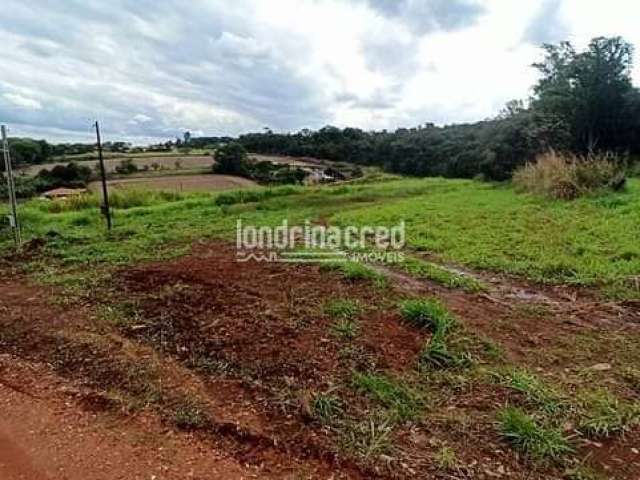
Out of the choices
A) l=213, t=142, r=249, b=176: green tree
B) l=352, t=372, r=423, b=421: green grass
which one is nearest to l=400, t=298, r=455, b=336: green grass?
l=352, t=372, r=423, b=421: green grass

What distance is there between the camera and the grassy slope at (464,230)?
5.21 m

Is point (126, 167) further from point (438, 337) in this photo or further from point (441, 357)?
point (441, 357)

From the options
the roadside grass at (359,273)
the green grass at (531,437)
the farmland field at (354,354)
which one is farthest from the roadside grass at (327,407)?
the roadside grass at (359,273)

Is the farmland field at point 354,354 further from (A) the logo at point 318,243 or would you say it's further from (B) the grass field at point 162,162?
(B) the grass field at point 162,162

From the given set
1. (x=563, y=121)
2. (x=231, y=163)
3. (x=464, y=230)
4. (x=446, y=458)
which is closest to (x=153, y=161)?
(x=231, y=163)

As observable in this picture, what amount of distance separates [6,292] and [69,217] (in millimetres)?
6047

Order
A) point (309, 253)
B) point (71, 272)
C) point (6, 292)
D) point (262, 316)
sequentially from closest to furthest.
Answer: point (262, 316)
point (6, 292)
point (71, 272)
point (309, 253)

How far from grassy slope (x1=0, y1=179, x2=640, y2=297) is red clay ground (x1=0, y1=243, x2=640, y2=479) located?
100 cm

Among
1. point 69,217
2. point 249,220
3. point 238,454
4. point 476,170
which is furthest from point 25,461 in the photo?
point 476,170

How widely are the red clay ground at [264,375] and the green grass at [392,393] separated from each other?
52mm

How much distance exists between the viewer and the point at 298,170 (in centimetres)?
2669

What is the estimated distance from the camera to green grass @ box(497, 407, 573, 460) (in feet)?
→ 6.77

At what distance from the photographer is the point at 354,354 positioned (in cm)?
293

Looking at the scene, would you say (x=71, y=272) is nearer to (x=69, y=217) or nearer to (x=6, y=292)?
(x=6, y=292)
